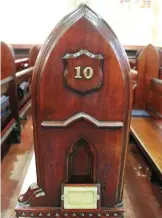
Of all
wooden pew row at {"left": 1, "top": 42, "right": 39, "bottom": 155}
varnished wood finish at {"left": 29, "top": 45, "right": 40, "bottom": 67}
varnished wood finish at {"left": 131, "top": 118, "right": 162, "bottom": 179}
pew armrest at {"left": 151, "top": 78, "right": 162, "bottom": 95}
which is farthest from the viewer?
varnished wood finish at {"left": 29, "top": 45, "right": 40, "bottom": 67}

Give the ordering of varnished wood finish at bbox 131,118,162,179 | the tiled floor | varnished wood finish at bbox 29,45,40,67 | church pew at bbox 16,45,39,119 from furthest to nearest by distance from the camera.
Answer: varnished wood finish at bbox 29,45,40,67, church pew at bbox 16,45,39,119, varnished wood finish at bbox 131,118,162,179, the tiled floor

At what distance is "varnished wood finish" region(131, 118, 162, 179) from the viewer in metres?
1.08

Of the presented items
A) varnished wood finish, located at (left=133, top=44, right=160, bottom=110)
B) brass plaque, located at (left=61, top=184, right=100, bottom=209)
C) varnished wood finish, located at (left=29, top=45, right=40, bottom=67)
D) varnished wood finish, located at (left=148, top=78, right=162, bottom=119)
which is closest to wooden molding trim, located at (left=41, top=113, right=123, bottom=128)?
brass plaque, located at (left=61, top=184, right=100, bottom=209)

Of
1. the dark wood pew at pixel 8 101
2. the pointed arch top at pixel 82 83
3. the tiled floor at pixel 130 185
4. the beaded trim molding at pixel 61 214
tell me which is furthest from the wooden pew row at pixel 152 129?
the dark wood pew at pixel 8 101

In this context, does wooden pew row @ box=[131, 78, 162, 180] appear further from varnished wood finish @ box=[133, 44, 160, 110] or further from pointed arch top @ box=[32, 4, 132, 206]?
pointed arch top @ box=[32, 4, 132, 206]

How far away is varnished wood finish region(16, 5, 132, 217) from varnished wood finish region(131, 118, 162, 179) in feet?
1.30

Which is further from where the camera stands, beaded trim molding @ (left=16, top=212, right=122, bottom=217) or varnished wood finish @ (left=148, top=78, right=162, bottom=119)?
varnished wood finish @ (left=148, top=78, right=162, bottom=119)

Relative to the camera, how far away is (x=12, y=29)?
13.4 feet

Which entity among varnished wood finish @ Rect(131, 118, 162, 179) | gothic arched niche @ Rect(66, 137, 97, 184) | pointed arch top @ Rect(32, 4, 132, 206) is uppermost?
pointed arch top @ Rect(32, 4, 132, 206)

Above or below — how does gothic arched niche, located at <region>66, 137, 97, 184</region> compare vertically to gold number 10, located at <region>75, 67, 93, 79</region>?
below

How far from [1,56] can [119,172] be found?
50.3 inches

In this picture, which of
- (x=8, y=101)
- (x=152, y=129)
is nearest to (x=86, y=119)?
(x=152, y=129)

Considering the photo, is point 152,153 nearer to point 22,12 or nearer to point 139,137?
point 139,137

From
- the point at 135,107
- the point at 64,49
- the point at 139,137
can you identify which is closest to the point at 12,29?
the point at 135,107
